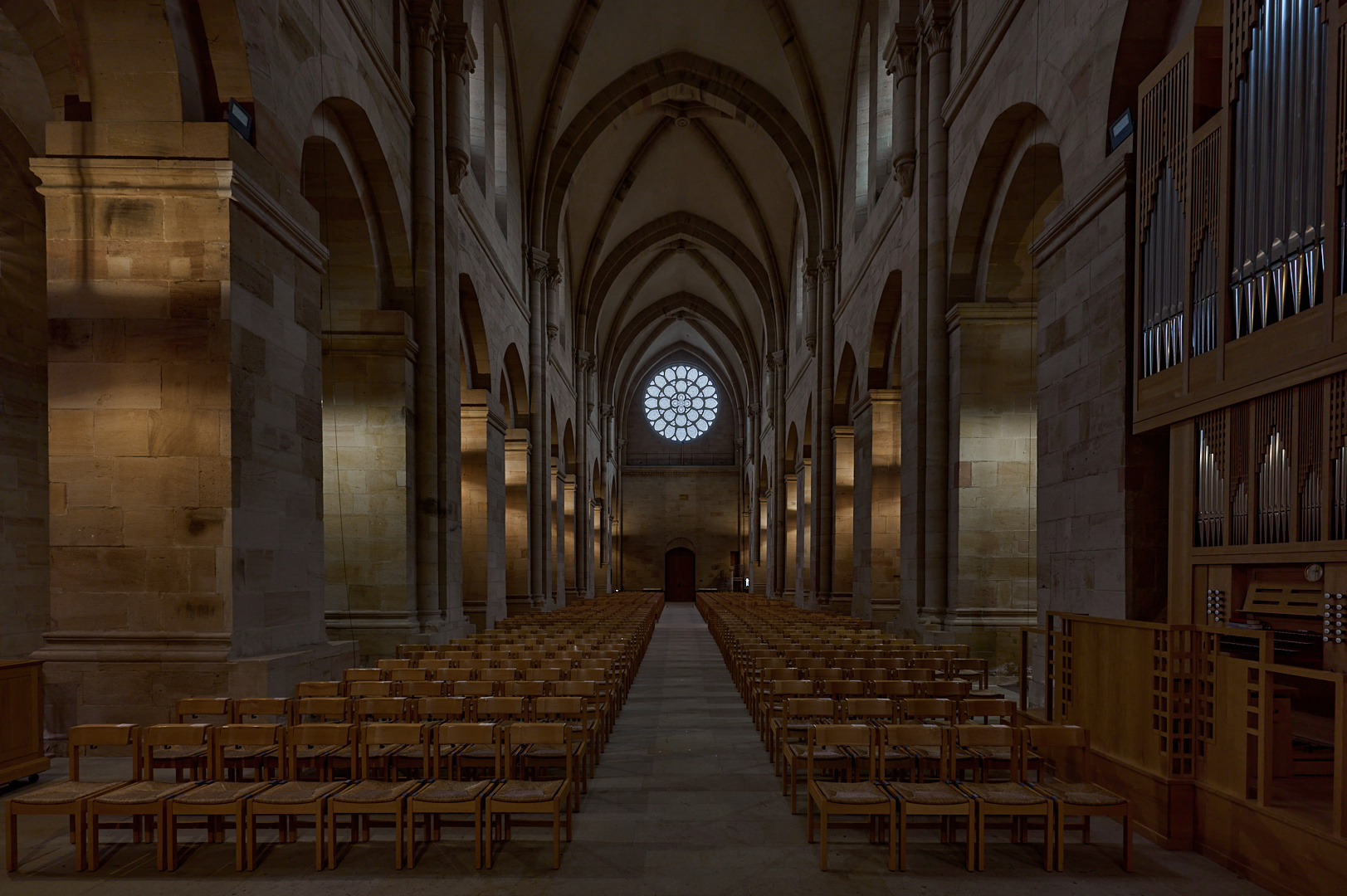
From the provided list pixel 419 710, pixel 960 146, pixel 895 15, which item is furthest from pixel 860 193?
pixel 419 710

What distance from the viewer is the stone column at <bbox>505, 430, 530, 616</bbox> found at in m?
21.0

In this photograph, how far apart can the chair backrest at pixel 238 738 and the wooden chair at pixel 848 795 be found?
3.40 metres

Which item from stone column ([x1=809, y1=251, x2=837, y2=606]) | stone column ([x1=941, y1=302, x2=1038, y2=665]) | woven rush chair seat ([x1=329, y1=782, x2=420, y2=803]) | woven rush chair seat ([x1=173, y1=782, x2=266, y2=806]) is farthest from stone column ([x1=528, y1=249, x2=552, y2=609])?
woven rush chair seat ([x1=329, y1=782, x2=420, y2=803])

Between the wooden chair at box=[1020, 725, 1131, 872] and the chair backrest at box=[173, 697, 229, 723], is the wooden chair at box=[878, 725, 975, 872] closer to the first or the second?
the wooden chair at box=[1020, 725, 1131, 872]

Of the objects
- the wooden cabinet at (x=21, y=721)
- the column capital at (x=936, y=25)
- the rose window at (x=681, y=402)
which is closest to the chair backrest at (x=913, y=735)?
the wooden cabinet at (x=21, y=721)

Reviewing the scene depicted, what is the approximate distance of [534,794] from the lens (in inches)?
182

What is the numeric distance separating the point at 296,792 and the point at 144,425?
3.82 metres

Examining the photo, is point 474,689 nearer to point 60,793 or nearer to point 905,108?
point 60,793

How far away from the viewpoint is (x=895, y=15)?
13992mm

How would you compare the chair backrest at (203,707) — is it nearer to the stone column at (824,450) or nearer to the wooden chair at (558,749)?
the wooden chair at (558,749)

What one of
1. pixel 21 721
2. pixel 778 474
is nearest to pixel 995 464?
pixel 21 721

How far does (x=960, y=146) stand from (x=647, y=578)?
37.5 m

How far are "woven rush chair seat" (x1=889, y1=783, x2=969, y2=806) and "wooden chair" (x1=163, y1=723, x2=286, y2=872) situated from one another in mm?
3644

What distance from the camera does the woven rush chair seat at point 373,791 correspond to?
4535mm
